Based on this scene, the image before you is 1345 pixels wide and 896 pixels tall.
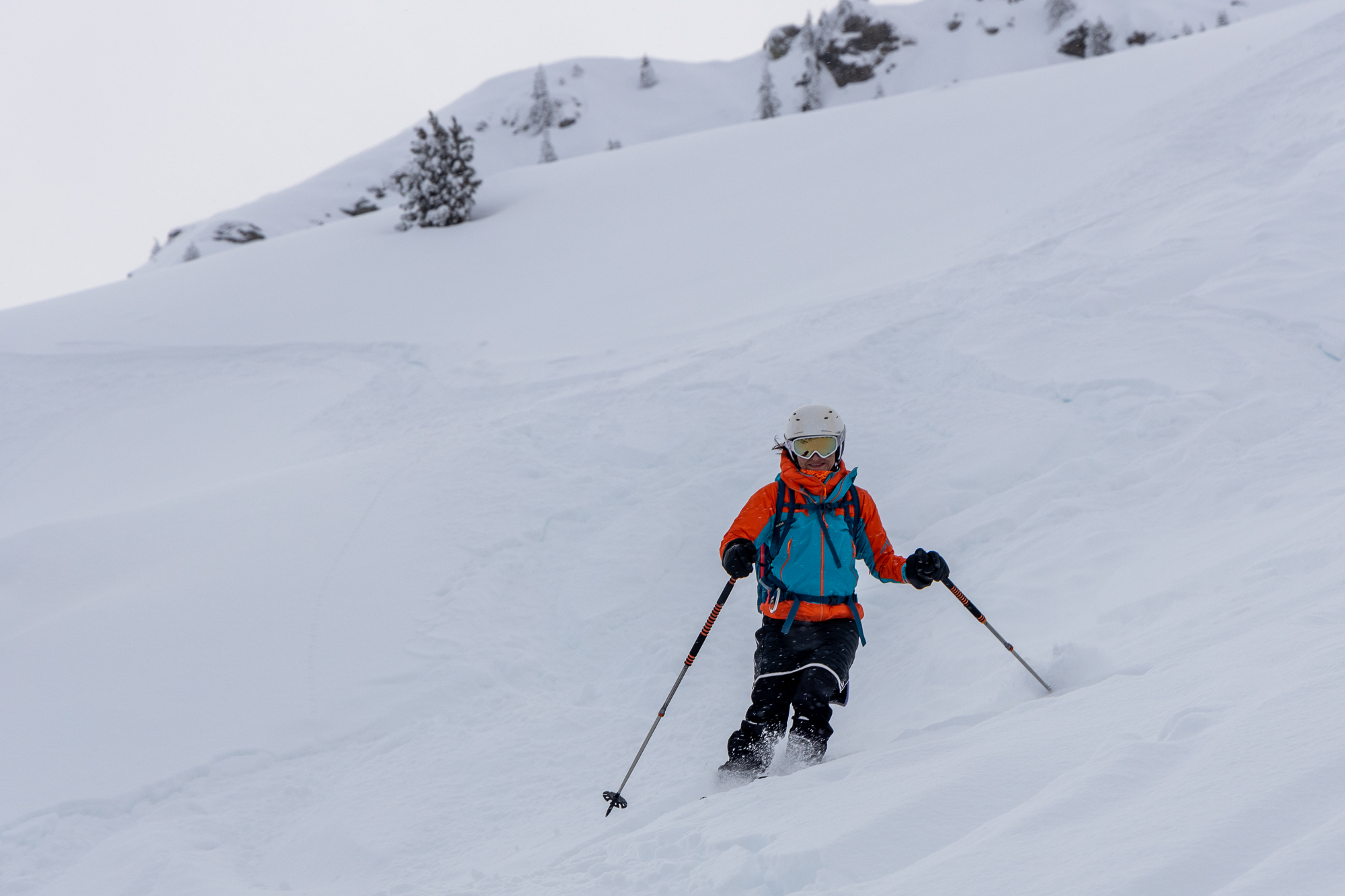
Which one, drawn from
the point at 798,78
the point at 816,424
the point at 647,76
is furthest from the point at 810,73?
the point at 816,424

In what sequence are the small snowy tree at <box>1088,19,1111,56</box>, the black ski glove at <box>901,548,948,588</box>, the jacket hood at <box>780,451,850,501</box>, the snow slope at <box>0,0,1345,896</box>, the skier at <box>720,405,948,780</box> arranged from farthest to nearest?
the small snowy tree at <box>1088,19,1111,56</box>
the jacket hood at <box>780,451,850,501</box>
the black ski glove at <box>901,548,948,588</box>
the skier at <box>720,405,948,780</box>
the snow slope at <box>0,0,1345,896</box>

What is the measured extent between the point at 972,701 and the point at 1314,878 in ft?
8.46

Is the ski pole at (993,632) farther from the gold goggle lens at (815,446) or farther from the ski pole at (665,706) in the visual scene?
the ski pole at (665,706)

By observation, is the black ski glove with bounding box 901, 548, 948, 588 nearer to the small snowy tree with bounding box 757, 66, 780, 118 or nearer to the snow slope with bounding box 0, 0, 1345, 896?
A: the snow slope with bounding box 0, 0, 1345, 896

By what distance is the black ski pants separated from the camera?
436 centimetres

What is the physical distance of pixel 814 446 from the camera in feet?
16.5

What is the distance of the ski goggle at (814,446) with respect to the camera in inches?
197

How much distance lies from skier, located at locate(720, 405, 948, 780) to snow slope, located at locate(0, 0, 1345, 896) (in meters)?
0.39

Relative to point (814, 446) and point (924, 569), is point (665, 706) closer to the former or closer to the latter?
point (924, 569)

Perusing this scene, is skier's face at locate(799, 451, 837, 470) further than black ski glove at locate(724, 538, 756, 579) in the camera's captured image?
Yes

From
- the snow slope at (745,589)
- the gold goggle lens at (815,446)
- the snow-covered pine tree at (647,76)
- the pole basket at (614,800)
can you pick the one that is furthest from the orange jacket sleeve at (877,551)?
the snow-covered pine tree at (647,76)

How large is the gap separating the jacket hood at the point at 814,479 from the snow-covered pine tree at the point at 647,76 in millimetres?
74590

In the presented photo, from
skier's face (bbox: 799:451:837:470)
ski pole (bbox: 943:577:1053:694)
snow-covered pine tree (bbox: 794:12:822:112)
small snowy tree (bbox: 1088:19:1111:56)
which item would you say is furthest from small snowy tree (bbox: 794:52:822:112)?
ski pole (bbox: 943:577:1053:694)

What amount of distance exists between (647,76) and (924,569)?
251 ft
